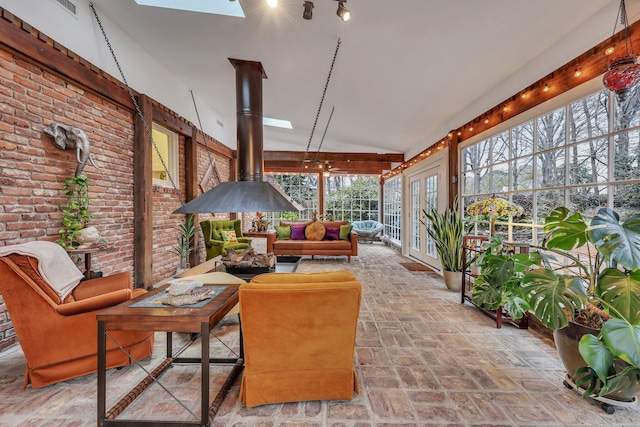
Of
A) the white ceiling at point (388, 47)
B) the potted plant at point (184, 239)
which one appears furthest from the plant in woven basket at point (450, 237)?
the potted plant at point (184, 239)

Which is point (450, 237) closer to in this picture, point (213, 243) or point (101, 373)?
point (101, 373)

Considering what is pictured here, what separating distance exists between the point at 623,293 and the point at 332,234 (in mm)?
5033

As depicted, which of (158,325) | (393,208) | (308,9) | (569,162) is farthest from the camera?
(393,208)

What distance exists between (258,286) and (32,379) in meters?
1.66

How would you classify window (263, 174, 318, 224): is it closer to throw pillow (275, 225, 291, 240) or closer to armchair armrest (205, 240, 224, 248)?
throw pillow (275, 225, 291, 240)

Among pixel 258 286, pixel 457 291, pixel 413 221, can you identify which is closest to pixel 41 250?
pixel 258 286

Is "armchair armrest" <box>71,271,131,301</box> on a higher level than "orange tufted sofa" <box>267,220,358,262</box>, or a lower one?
higher

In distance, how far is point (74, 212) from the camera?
274 cm

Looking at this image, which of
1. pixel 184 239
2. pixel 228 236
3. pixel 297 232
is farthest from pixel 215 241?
pixel 297 232

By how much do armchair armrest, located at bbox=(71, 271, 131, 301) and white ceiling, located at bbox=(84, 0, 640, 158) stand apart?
258 cm

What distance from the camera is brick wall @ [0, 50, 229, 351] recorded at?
220 cm

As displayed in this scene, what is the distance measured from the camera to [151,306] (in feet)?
4.98

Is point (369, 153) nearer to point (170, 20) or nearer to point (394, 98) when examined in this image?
point (394, 98)

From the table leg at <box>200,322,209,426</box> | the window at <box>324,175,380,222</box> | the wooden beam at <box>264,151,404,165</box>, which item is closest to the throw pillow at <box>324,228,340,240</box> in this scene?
the wooden beam at <box>264,151,404,165</box>
